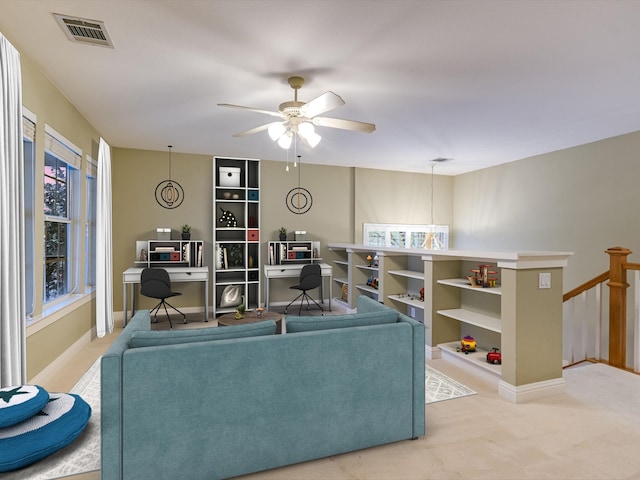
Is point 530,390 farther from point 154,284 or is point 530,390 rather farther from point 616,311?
point 154,284

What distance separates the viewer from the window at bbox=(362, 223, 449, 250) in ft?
23.8

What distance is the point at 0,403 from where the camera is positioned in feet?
6.63

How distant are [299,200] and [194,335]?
16.1ft

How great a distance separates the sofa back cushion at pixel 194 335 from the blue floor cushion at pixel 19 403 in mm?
739

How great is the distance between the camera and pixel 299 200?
671 cm

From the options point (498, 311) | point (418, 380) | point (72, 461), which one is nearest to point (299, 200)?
point (498, 311)

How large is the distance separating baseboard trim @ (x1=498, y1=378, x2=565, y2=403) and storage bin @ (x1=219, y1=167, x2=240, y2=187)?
473 cm

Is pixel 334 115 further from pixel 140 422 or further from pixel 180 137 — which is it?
pixel 140 422

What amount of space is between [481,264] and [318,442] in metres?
2.52

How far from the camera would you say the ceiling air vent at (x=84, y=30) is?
236cm

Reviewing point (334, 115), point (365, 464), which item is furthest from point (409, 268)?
point (365, 464)

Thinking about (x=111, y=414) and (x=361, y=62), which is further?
(x=361, y=62)

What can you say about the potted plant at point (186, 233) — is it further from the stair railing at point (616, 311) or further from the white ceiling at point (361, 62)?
the stair railing at point (616, 311)

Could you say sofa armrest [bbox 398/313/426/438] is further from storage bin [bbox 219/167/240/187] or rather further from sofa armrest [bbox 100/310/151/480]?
storage bin [bbox 219/167/240/187]
